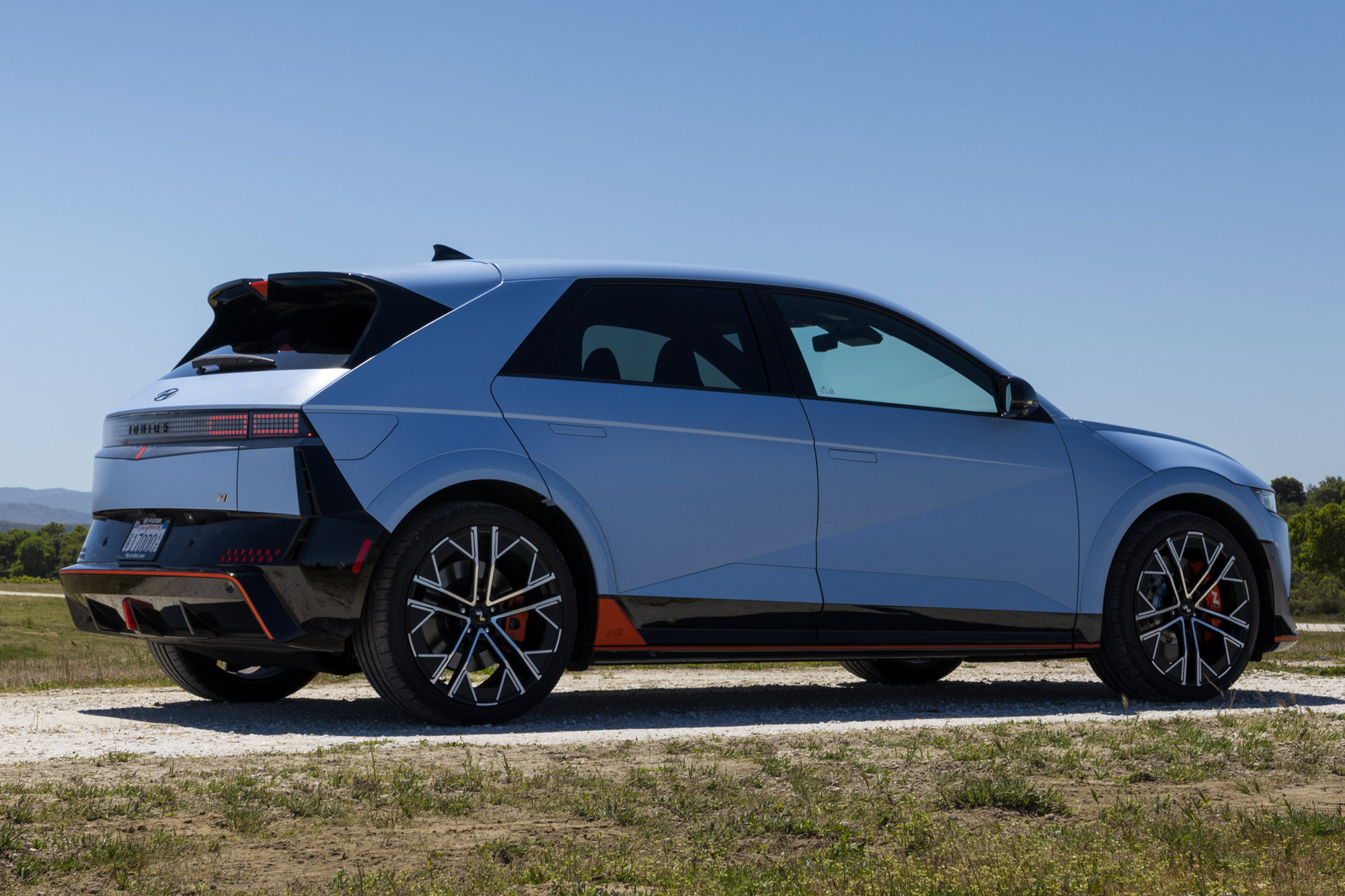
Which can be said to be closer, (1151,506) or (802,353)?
(802,353)

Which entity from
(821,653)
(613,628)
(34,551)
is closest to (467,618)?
(613,628)

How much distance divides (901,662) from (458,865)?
547 cm

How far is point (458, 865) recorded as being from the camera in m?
3.12

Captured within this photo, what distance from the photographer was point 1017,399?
664cm

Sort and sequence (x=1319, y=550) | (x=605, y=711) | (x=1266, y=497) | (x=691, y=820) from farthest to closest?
(x=1319, y=550)
(x=1266, y=497)
(x=605, y=711)
(x=691, y=820)

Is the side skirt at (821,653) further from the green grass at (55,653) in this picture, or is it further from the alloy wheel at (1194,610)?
the green grass at (55,653)

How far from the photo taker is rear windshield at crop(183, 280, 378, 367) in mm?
5551

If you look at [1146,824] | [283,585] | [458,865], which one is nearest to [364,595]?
[283,585]

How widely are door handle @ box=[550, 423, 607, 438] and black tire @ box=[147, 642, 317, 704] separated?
213 cm

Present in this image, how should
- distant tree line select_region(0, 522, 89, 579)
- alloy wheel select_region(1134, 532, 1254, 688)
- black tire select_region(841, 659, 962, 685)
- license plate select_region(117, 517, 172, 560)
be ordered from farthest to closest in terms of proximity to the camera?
distant tree line select_region(0, 522, 89, 579)
black tire select_region(841, 659, 962, 685)
alloy wheel select_region(1134, 532, 1254, 688)
license plate select_region(117, 517, 172, 560)

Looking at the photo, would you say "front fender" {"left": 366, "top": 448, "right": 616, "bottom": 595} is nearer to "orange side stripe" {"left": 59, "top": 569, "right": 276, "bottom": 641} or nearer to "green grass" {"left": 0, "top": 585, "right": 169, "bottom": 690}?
"orange side stripe" {"left": 59, "top": 569, "right": 276, "bottom": 641}

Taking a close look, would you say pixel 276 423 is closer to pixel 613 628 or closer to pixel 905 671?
pixel 613 628

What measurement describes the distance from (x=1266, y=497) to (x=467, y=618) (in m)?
4.63

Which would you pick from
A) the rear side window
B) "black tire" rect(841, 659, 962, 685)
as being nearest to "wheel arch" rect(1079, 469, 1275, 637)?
"black tire" rect(841, 659, 962, 685)
